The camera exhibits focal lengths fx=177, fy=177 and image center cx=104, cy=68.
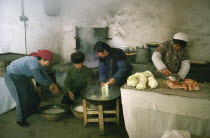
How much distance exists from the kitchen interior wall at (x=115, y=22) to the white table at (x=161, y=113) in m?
4.21

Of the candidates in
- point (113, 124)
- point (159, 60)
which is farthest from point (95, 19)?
point (113, 124)

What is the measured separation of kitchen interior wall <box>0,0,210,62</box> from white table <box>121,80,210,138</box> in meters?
4.21

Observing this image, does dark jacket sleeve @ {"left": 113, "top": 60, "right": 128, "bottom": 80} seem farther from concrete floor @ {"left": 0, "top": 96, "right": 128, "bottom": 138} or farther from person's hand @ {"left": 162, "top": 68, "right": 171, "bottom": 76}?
concrete floor @ {"left": 0, "top": 96, "right": 128, "bottom": 138}

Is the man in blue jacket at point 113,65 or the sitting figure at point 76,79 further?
the sitting figure at point 76,79

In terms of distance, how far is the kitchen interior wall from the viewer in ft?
20.6

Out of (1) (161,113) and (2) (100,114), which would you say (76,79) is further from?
(1) (161,113)

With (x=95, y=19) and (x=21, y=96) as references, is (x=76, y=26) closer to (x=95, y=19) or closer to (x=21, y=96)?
(x=95, y=19)

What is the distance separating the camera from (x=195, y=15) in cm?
673

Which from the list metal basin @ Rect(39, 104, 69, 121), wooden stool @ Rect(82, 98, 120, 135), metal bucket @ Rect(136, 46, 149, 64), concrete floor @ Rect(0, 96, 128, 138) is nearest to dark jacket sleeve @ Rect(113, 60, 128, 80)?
wooden stool @ Rect(82, 98, 120, 135)

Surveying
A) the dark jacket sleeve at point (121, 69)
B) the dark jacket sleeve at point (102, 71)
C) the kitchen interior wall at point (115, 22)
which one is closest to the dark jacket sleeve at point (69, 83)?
the dark jacket sleeve at point (102, 71)

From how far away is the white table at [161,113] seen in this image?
10.4 ft

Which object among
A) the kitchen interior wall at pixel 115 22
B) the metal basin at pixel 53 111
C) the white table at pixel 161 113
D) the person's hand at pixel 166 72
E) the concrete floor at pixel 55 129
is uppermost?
the kitchen interior wall at pixel 115 22

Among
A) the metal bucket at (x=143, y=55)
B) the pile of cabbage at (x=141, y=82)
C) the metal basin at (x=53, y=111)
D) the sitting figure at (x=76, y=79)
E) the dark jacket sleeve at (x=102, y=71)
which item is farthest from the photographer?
the metal bucket at (x=143, y=55)

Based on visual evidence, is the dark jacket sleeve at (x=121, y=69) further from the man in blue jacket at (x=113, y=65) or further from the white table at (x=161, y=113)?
the white table at (x=161, y=113)
